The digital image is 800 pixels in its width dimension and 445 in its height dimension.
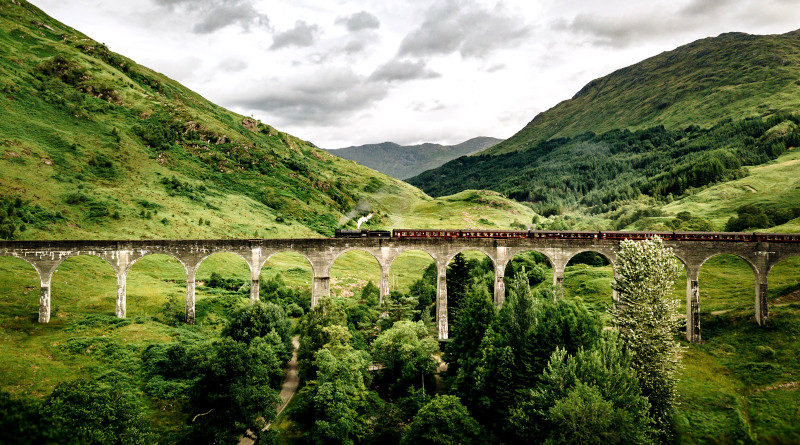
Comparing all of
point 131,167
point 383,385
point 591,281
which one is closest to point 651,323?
point 383,385

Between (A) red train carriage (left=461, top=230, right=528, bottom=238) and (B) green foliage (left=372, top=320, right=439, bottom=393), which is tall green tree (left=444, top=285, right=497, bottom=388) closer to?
(B) green foliage (left=372, top=320, right=439, bottom=393)

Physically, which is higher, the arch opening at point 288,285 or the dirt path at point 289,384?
the arch opening at point 288,285

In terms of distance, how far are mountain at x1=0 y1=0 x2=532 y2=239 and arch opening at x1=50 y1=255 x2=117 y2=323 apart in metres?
8.77

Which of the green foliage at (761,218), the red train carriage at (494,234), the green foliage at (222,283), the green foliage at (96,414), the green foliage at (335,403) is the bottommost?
the green foliage at (335,403)

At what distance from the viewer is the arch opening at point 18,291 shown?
47969mm

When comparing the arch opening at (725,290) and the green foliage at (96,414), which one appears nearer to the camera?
the green foliage at (96,414)

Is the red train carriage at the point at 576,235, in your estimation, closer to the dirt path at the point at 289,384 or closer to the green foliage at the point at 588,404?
the green foliage at the point at 588,404

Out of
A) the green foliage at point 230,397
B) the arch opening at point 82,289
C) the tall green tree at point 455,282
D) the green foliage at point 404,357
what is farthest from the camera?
the tall green tree at point 455,282

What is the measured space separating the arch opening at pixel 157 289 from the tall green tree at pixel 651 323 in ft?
176

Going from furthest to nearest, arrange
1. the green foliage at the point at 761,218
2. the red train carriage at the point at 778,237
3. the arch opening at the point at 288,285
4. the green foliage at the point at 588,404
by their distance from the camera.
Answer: the green foliage at the point at 761,218
the arch opening at the point at 288,285
the red train carriage at the point at 778,237
the green foliage at the point at 588,404

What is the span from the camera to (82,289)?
5716 cm

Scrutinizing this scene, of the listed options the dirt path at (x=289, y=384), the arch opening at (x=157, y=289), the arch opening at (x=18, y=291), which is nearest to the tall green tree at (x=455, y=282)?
the dirt path at (x=289, y=384)

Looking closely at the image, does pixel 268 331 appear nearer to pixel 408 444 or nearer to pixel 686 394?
pixel 408 444

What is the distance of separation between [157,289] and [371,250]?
3473cm
